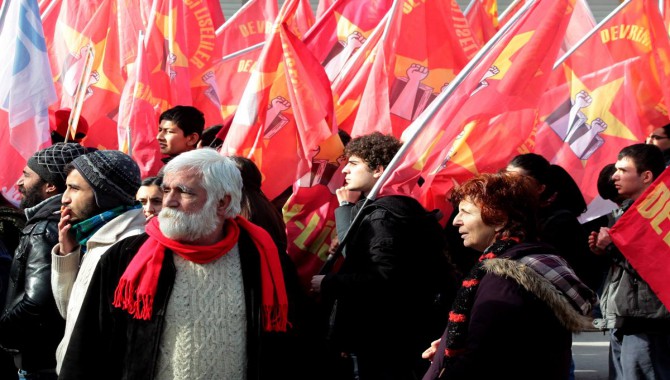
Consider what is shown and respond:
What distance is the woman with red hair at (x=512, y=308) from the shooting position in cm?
362

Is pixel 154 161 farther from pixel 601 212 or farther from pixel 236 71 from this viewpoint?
pixel 601 212

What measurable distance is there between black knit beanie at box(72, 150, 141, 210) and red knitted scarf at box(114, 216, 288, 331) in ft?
2.25

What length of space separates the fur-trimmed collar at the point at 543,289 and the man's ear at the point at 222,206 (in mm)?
951

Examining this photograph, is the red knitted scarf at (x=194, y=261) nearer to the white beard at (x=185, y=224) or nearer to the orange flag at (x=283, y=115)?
the white beard at (x=185, y=224)

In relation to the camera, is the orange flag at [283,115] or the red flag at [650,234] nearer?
the red flag at [650,234]

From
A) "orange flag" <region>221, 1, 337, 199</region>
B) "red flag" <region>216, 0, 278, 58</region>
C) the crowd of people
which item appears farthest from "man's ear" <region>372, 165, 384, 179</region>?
"red flag" <region>216, 0, 278, 58</region>

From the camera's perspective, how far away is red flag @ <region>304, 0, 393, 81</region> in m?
8.71

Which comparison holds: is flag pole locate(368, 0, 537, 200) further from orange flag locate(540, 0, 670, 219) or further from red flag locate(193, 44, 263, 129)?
red flag locate(193, 44, 263, 129)

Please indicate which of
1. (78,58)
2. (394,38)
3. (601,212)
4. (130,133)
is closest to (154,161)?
(130,133)

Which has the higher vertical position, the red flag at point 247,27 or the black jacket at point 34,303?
the red flag at point 247,27

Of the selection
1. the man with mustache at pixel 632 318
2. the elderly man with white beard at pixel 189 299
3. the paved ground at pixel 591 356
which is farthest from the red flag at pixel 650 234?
the paved ground at pixel 591 356

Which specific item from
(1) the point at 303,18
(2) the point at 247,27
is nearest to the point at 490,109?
(1) the point at 303,18

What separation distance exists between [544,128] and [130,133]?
108 inches

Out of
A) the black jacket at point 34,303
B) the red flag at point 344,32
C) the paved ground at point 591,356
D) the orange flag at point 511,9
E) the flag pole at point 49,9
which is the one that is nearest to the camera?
the black jacket at point 34,303
